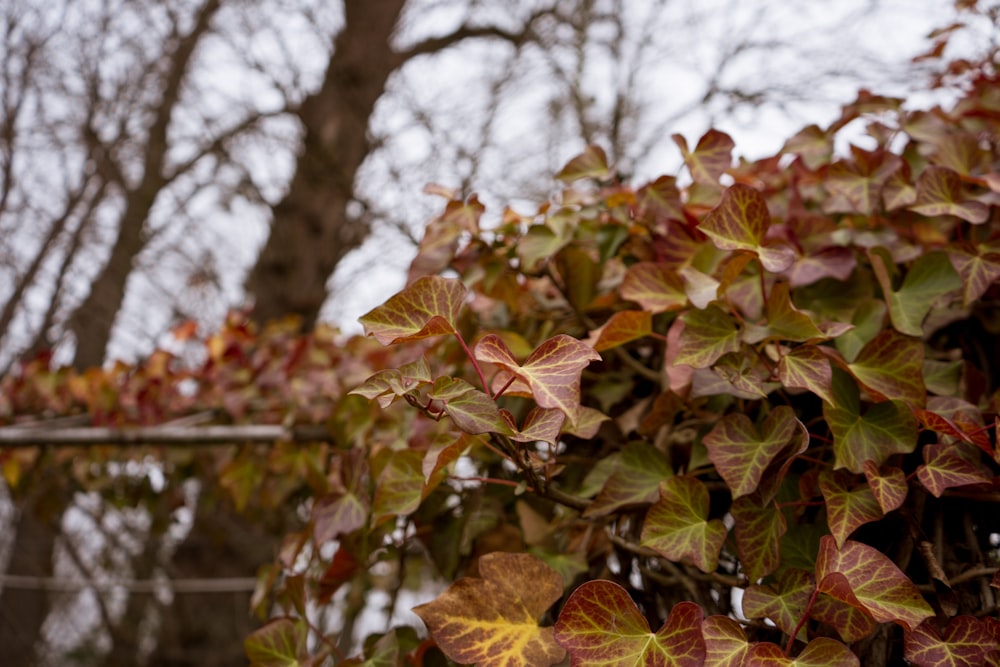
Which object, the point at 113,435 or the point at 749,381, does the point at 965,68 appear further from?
the point at 113,435

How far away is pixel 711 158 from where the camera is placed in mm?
796

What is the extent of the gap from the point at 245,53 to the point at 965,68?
88.7 inches

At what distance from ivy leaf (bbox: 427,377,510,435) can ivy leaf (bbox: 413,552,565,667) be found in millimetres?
136

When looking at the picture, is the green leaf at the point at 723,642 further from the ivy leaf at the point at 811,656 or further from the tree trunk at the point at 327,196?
the tree trunk at the point at 327,196

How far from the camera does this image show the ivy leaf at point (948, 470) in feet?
1.65

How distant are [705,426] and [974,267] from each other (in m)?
0.28

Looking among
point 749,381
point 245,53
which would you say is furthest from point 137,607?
point 749,381

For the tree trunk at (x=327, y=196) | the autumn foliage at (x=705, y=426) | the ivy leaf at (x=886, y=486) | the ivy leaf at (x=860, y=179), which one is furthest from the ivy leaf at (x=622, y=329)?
the tree trunk at (x=327, y=196)

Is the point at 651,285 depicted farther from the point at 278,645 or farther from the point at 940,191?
the point at 278,645

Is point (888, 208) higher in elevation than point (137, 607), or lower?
higher

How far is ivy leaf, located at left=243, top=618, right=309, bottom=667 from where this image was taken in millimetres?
648

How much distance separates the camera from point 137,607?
4.02m

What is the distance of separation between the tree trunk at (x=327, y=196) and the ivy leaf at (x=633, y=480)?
223 centimetres

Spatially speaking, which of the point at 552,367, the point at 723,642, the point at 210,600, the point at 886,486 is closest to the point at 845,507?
the point at 886,486
